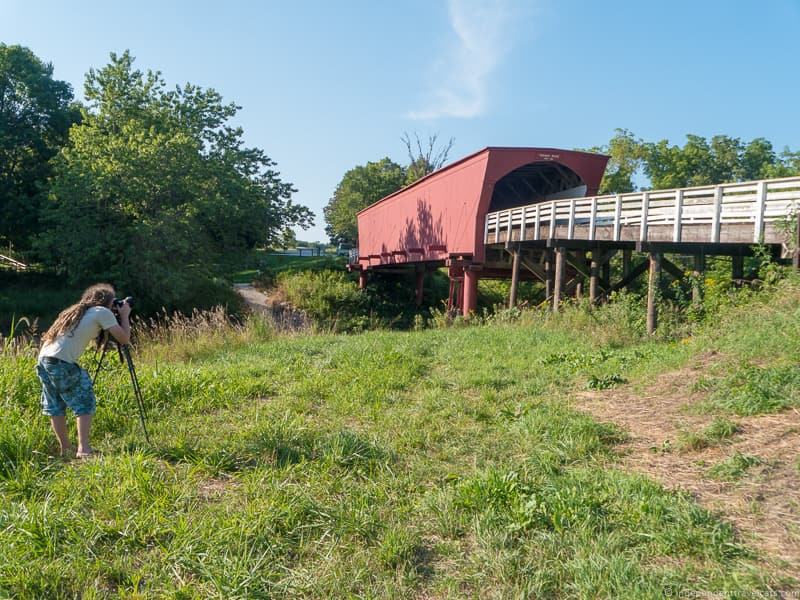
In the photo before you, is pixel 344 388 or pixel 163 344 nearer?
pixel 344 388

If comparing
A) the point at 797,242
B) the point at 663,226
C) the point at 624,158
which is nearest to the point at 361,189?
the point at 624,158

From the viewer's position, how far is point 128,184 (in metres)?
19.3

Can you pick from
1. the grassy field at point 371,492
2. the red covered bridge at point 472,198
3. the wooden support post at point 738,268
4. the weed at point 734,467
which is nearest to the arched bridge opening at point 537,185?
the red covered bridge at point 472,198

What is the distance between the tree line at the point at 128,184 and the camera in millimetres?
19328

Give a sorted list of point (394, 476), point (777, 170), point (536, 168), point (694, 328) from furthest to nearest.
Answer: point (777, 170), point (536, 168), point (694, 328), point (394, 476)

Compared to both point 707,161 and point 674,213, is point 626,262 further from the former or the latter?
point 707,161

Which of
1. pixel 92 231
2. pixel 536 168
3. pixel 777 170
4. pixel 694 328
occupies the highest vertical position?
pixel 777 170

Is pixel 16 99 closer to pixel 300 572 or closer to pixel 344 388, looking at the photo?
pixel 344 388

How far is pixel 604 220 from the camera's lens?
12297 millimetres

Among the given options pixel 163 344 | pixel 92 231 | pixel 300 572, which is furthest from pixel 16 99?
pixel 300 572

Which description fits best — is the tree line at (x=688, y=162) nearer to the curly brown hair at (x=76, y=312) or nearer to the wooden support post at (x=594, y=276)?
the wooden support post at (x=594, y=276)

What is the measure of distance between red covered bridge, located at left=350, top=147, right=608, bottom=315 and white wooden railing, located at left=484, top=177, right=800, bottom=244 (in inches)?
81.8

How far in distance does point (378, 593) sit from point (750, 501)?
221 centimetres

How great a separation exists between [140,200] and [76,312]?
17.6m
